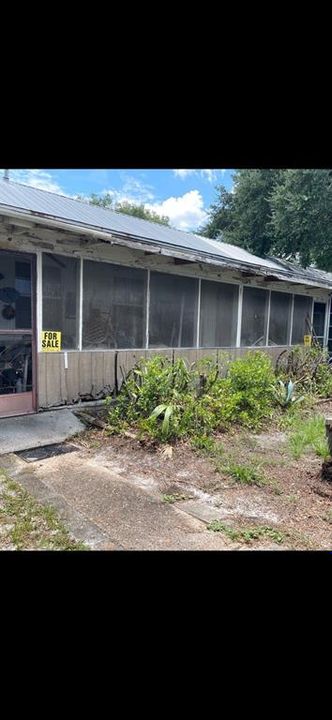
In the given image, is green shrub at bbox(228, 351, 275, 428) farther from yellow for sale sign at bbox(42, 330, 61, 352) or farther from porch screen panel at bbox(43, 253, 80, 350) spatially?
yellow for sale sign at bbox(42, 330, 61, 352)

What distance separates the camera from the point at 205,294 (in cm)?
771

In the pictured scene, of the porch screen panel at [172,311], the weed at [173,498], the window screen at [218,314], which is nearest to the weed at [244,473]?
the weed at [173,498]

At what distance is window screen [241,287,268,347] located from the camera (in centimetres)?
880

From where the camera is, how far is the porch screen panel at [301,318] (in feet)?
34.6

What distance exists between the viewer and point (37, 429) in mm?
4719

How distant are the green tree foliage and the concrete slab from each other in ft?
34.9

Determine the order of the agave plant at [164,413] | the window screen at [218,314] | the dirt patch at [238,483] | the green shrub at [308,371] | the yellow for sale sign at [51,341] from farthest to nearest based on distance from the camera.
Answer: the green shrub at [308,371] → the window screen at [218,314] → the yellow for sale sign at [51,341] → the agave plant at [164,413] → the dirt patch at [238,483]

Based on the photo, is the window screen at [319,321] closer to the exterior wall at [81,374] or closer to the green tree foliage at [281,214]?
the green tree foliage at [281,214]

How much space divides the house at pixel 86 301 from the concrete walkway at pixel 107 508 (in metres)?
1.58

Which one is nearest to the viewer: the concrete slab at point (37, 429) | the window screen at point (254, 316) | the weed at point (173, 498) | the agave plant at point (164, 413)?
the weed at point (173, 498)

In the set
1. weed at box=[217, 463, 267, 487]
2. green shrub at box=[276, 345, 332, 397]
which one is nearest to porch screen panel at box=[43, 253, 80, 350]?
weed at box=[217, 463, 267, 487]
